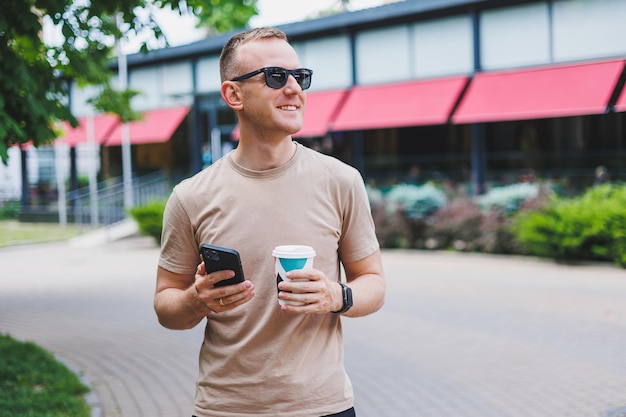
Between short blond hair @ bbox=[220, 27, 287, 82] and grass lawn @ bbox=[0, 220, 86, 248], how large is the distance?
21.5m

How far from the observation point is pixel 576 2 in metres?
20.2

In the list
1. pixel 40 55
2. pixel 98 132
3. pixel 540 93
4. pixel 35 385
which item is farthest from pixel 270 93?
pixel 98 132

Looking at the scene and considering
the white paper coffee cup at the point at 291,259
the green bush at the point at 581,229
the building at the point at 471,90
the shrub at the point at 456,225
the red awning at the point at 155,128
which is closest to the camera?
the white paper coffee cup at the point at 291,259

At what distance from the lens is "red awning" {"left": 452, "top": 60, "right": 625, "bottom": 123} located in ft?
62.4

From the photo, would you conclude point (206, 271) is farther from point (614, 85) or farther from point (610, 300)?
point (614, 85)

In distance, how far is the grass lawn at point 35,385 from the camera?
5.52m

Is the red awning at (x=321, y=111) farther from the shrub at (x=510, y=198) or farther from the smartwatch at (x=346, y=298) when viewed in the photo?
the smartwatch at (x=346, y=298)

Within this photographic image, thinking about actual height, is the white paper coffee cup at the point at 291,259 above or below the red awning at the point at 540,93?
below

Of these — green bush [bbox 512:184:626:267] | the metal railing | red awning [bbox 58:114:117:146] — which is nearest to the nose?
green bush [bbox 512:184:626:267]

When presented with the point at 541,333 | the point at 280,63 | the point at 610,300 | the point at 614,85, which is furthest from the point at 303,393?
the point at 614,85

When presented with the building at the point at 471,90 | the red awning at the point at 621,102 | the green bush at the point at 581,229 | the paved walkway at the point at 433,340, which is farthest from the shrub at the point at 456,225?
the red awning at the point at 621,102

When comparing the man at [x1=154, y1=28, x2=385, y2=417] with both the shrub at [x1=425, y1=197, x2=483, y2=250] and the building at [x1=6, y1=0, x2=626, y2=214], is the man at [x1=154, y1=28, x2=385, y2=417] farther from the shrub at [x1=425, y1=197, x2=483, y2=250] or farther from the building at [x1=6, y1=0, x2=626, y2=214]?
the building at [x1=6, y1=0, x2=626, y2=214]

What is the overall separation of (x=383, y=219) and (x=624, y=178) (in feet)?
21.6

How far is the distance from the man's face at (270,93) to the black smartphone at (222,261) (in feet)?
1.54
